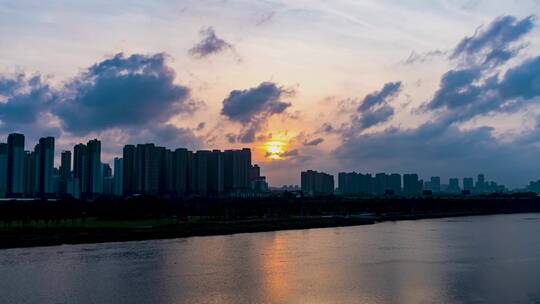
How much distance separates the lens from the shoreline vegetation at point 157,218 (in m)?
40.9

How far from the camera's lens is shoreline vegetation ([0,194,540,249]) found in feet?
134

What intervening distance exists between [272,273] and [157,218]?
39173 millimetres

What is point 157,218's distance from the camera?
6297 cm

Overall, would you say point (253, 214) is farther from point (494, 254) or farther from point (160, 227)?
point (494, 254)

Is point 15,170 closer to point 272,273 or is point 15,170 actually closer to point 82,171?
point 82,171

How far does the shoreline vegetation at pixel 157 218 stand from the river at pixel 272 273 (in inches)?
159

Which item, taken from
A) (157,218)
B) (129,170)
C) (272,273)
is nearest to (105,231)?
(157,218)

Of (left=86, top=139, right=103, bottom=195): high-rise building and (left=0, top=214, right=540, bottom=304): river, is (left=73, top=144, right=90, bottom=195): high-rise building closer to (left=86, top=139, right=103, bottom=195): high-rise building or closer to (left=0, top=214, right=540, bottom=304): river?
(left=86, top=139, right=103, bottom=195): high-rise building

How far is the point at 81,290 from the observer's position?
21.5m

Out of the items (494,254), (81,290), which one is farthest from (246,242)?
(81,290)

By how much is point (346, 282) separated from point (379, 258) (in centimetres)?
872

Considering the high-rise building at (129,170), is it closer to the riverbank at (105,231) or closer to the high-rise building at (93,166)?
the high-rise building at (93,166)

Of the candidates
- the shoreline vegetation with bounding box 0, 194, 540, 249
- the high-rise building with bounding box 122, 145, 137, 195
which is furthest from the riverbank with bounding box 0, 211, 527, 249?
the high-rise building with bounding box 122, 145, 137, 195

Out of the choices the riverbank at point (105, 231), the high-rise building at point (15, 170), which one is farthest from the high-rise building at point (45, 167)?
the riverbank at point (105, 231)
